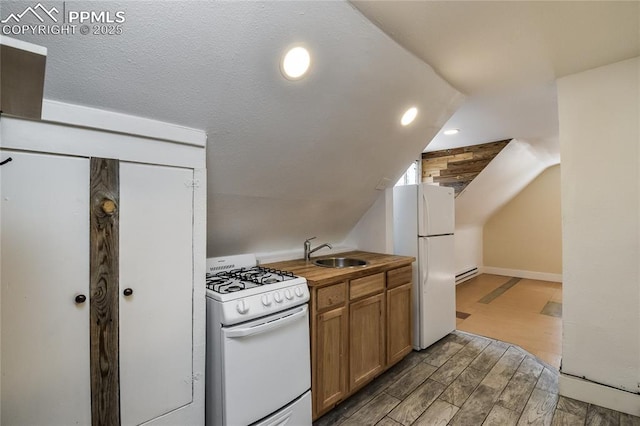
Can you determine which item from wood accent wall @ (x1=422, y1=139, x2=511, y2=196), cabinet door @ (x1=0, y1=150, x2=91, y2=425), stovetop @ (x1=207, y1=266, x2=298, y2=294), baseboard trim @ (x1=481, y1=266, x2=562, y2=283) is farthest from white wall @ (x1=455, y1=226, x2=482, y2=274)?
cabinet door @ (x1=0, y1=150, x2=91, y2=425)

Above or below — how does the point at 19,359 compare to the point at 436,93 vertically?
below

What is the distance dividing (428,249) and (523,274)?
14.1 feet

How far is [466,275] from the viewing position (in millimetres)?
5641

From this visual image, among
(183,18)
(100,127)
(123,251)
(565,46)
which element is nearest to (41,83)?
(100,127)

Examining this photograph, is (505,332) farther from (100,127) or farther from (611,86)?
(100,127)

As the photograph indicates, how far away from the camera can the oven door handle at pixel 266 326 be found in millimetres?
1427

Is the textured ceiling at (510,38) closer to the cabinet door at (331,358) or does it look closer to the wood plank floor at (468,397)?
the cabinet door at (331,358)

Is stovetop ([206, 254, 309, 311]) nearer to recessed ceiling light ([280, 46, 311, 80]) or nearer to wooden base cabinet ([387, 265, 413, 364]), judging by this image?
wooden base cabinet ([387, 265, 413, 364])

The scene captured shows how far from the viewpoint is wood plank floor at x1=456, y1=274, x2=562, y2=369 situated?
2.97 meters

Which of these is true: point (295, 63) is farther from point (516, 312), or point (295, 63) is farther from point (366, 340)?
point (516, 312)

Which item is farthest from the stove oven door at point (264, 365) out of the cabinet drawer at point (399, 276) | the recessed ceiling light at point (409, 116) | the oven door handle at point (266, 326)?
the recessed ceiling light at point (409, 116)

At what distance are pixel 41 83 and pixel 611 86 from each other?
9.99ft

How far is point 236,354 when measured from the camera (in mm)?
1438

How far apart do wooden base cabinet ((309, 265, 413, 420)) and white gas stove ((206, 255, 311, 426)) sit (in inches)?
5.2
